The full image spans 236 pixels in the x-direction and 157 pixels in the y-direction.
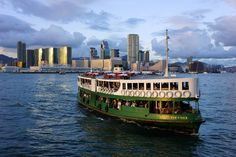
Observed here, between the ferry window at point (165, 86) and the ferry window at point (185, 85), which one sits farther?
the ferry window at point (165, 86)

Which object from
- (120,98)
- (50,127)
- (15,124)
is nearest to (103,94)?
(120,98)

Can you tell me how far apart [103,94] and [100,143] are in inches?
540

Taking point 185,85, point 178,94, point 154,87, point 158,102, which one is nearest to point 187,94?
point 178,94

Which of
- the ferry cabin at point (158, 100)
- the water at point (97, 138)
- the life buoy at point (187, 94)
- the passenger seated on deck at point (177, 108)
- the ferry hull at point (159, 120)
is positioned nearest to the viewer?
the water at point (97, 138)

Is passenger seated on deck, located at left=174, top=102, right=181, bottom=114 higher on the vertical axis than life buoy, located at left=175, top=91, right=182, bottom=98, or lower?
lower

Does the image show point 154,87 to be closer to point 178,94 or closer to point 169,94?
point 169,94

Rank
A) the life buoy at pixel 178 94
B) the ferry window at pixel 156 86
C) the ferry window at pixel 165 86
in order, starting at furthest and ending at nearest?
the ferry window at pixel 156 86 < the ferry window at pixel 165 86 < the life buoy at pixel 178 94

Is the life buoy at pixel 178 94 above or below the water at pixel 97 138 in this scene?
above

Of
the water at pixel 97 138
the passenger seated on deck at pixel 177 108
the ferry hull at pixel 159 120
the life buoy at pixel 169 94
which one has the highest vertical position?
the life buoy at pixel 169 94

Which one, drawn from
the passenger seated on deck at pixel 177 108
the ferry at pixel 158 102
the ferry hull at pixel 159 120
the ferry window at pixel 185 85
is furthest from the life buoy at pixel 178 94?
the ferry hull at pixel 159 120

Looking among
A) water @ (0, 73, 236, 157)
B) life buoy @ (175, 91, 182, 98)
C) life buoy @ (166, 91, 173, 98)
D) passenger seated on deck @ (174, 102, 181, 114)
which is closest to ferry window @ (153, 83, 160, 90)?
life buoy @ (166, 91, 173, 98)

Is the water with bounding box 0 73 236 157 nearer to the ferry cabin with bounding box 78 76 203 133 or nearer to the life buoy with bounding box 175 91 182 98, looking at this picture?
the ferry cabin with bounding box 78 76 203 133

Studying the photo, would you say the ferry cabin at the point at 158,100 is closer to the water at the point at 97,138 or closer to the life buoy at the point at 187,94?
the life buoy at the point at 187,94

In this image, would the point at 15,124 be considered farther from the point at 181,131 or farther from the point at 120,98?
the point at 181,131
